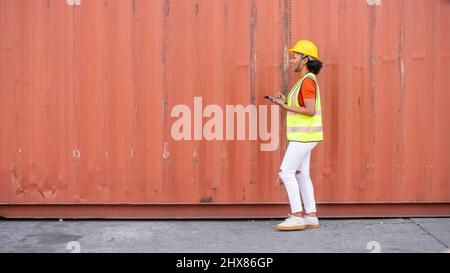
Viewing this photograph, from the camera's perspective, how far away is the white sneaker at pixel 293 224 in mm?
6004

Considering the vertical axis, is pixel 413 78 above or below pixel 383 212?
above

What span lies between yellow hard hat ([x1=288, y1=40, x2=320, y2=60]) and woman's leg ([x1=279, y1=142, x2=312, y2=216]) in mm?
850

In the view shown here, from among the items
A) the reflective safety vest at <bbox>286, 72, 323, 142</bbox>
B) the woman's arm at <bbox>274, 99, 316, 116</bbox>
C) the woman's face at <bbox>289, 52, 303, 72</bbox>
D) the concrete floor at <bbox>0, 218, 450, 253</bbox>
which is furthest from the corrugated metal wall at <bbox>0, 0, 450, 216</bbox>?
the woman's arm at <bbox>274, 99, 316, 116</bbox>

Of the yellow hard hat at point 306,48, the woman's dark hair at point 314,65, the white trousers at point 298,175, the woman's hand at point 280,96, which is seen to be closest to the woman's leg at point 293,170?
the white trousers at point 298,175

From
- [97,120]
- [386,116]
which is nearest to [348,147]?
[386,116]

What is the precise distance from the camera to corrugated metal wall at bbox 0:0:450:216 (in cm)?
639

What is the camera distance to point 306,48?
5980mm

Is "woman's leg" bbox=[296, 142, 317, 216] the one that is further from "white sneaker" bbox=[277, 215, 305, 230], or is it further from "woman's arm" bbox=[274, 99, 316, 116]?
"woman's arm" bbox=[274, 99, 316, 116]

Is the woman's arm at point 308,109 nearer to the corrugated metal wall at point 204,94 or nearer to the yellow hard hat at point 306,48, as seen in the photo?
the yellow hard hat at point 306,48

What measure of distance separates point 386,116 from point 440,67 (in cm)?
73
